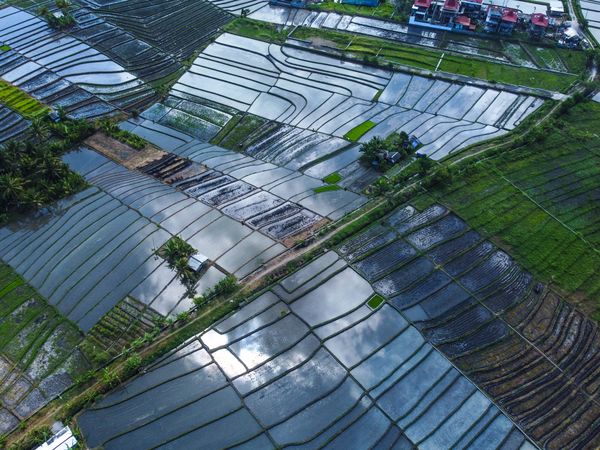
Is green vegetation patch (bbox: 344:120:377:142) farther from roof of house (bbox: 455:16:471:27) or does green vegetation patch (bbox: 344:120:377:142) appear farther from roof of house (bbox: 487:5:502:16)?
roof of house (bbox: 487:5:502:16)

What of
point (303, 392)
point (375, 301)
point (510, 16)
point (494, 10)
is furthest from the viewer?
point (494, 10)

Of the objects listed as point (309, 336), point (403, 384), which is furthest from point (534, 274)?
point (309, 336)

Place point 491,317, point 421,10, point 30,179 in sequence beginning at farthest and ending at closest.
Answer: point 421,10 < point 30,179 < point 491,317

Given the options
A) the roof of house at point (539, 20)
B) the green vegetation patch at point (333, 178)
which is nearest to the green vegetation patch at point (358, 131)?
the green vegetation patch at point (333, 178)

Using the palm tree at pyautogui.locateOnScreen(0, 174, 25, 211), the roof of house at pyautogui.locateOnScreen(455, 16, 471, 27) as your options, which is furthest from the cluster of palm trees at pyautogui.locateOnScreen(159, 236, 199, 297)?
the roof of house at pyautogui.locateOnScreen(455, 16, 471, 27)

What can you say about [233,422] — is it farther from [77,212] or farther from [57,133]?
[57,133]

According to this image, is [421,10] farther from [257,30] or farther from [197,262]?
[197,262]

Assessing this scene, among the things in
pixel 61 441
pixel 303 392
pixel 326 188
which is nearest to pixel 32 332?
pixel 61 441
